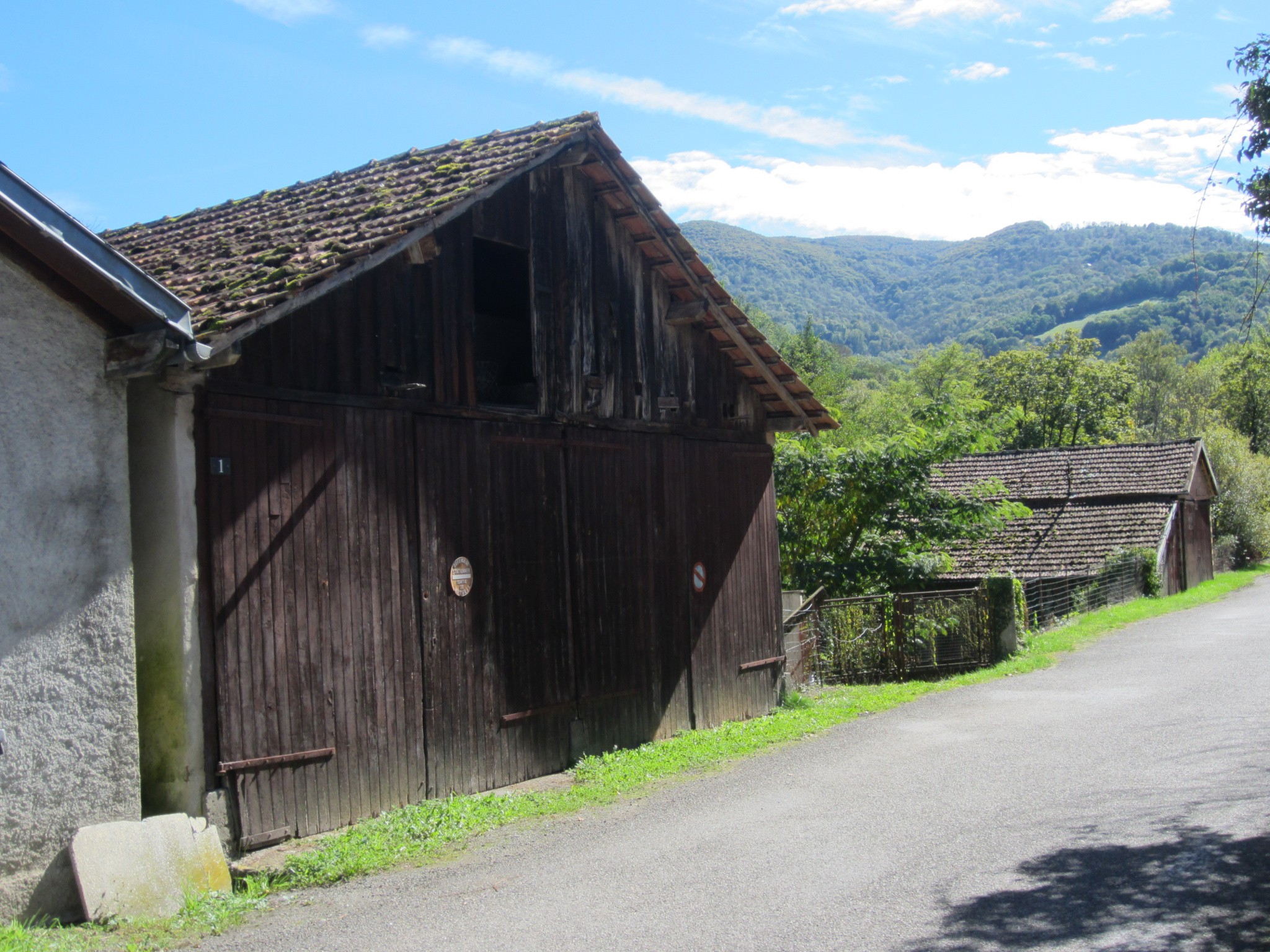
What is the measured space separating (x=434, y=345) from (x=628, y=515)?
3.43 meters

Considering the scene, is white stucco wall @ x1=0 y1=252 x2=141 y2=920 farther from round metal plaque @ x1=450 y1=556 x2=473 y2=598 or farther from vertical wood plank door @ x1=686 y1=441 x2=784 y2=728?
vertical wood plank door @ x1=686 y1=441 x2=784 y2=728

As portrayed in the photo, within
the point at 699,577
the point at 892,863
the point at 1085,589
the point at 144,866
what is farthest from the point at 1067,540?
the point at 144,866

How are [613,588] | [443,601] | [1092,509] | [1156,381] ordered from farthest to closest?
[1156,381] → [1092,509] → [613,588] → [443,601]

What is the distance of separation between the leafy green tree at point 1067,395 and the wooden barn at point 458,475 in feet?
175

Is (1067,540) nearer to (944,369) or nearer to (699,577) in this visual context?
(699,577)

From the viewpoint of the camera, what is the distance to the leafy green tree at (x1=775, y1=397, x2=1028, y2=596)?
21.4m

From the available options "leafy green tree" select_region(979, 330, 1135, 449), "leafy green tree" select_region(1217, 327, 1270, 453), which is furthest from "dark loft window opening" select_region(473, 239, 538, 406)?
"leafy green tree" select_region(1217, 327, 1270, 453)

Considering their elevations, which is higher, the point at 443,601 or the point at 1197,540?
the point at 443,601

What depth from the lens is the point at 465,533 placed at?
10.0 metres

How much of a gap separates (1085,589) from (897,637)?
12.8 metres

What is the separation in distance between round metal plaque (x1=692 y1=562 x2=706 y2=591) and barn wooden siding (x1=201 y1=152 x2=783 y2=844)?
0.40ft

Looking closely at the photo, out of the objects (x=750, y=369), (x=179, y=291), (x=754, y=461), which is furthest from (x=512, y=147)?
(x=754, y=461)

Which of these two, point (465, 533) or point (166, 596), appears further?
point (465, 533)

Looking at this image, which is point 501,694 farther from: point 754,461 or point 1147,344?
point 1147,344
